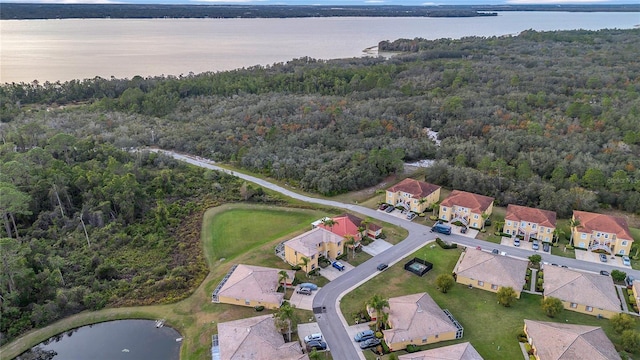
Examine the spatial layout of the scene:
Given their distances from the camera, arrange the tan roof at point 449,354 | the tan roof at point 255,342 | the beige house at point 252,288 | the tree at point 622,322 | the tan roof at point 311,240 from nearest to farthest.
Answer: the tan roof at point 449,354 → the tan roof at point 255,342 → the tree at point 622,322 → the beige house at point 252,288 → the tan roof at point 311,240

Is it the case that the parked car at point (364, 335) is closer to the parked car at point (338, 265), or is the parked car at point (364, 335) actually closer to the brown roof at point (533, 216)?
the parked car at point (338, 265)

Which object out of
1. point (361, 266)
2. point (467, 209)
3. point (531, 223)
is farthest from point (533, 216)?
point (361, 266)

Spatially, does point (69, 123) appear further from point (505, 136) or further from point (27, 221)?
point (505, 136)

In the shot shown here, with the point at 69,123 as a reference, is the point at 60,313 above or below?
below

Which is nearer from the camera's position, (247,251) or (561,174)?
(247,251)

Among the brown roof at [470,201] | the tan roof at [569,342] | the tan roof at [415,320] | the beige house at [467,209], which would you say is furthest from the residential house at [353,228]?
the tan roof at [569,342]

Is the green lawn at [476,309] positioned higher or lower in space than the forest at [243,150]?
lower

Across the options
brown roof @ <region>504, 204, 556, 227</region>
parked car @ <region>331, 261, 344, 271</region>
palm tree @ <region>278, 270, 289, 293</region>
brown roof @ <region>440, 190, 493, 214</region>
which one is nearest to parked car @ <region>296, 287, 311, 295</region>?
palm tree @ <region>278, 270, 289, 293</region>

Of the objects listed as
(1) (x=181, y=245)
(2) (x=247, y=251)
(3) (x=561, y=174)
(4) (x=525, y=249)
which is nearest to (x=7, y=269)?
(1) (x=181, y=245)
